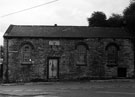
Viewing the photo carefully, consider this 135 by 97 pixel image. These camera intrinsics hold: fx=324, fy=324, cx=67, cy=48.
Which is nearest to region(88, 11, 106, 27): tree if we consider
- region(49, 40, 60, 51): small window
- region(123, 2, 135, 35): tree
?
region(123, 2, 135, 35): tree

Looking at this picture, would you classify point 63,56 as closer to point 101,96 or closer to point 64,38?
point 64,38

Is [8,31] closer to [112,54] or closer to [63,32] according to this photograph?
[63,32]

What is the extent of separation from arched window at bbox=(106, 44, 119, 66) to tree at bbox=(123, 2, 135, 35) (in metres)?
2.95

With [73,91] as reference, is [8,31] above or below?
above

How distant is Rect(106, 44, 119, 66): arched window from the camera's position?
35406 mm

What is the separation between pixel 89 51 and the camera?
35.3m

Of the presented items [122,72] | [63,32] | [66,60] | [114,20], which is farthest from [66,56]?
[114,20]

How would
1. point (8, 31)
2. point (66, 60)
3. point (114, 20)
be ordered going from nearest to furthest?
1. point (66, 60)
2. point (8, 31)
3. point (114, 20)

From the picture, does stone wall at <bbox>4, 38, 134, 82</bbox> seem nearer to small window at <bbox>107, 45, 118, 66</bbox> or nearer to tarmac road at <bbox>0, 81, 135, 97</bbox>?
small window at <bbox>107, 45, 118, 66</bbox>

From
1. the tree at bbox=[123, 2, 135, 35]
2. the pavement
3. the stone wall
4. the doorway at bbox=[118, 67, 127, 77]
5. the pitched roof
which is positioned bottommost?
the pavement

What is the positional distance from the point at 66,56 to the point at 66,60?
17.1 inches

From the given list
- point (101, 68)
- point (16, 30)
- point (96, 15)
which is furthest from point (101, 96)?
point (96, 15)

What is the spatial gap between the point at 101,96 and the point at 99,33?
19.9 m

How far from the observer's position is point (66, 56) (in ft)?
115
